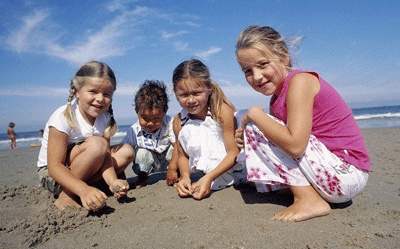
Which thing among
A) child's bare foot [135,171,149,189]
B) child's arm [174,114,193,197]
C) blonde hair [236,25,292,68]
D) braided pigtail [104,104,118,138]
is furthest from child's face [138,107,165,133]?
blonde hair [236,25,292,68]

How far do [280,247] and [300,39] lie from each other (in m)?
1.56

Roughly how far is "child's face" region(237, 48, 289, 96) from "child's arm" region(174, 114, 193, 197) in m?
1.09

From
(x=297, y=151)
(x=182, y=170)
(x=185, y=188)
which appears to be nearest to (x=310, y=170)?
(x=297, y=151)

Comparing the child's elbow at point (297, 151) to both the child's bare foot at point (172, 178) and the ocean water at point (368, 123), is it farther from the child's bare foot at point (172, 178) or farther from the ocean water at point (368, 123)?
the ocean water at point (368, 123)

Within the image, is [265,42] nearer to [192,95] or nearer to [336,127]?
[336,127]

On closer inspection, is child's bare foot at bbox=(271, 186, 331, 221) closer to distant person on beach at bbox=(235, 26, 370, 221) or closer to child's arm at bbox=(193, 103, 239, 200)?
distant person on beach at bbox=(235, 26, 370, 221)

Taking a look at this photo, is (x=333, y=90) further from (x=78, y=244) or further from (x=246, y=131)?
(x=78, y=244)

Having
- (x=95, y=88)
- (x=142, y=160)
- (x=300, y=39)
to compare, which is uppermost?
(x=300, y=39)

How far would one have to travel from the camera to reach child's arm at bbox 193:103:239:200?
2301 millimetres

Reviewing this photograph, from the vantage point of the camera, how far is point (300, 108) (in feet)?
5.63

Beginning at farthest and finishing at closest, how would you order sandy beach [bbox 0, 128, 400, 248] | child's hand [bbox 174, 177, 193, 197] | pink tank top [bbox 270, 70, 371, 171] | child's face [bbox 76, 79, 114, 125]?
child's face [bbox 76, 79, 114, 125], child's hand [bbox 174, 177, 193, 197], pink tank top [bbox 270, 70, 371, 171], sandy beach [bbox 0, 128, 400, 248]

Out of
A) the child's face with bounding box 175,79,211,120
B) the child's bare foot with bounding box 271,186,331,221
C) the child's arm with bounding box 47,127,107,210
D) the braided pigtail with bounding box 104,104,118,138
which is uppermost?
the child's face with bounding box 175,79,211,120

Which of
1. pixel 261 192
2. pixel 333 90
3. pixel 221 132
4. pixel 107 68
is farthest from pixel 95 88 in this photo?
pixel 333 90

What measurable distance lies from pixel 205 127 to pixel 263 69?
0.92 metres
